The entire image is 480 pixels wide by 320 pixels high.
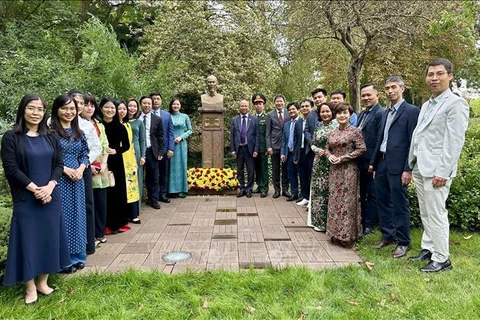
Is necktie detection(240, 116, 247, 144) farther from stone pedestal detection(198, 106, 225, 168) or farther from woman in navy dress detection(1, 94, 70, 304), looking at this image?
woman in navy dress detection(1, 94, 70, 304)

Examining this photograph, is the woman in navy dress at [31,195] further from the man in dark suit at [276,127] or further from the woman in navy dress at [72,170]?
the man in dark suit at [276,127]

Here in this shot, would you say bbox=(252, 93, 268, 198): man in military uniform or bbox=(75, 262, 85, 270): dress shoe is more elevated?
bbox=(252, 93, 268, 198): man in military uniform

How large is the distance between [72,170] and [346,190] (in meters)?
2.71

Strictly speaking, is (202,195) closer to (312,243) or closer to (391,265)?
(312,243)

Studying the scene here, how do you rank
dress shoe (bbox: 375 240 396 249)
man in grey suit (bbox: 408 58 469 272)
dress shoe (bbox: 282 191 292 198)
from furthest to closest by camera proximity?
dress shoe (bbox: 282 191 292 198), dress shoe (bbox: 375 240 396 249), man in grey suit (bbox: 408 58 469 272)

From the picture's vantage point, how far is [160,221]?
215 inches

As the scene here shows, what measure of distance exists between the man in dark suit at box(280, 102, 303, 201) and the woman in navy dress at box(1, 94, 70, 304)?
4.27 metres

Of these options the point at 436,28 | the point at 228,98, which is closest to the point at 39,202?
the point at 436,28

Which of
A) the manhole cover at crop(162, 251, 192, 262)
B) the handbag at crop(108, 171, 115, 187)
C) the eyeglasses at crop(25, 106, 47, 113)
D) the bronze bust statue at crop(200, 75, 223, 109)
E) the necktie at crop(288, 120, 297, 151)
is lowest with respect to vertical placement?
the manhole cover at crop(162, 251, 192, 262)

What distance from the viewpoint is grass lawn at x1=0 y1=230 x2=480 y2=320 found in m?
2.65

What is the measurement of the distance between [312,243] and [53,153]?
276 centimetres

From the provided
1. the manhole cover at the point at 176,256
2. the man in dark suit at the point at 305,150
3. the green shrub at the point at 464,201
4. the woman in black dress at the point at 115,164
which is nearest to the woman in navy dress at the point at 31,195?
the manhole cover at the point at 176,256

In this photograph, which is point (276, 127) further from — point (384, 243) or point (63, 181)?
point (63, 181)

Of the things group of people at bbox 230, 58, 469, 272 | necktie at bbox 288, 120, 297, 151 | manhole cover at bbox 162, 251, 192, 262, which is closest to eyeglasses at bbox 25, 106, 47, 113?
manhole cover at bbox 162, 251, 192, 262
